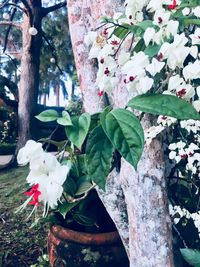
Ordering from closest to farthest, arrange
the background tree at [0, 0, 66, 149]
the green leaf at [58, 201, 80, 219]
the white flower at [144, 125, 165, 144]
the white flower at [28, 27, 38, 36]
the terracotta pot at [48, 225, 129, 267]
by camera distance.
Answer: the white flower at [144, 125, 165, 144] < the green leaf at [58, 201, 80, 219] < the terracotta pot at [48, 225, 129, 267] < the white flower at [28, 27, 38, 36] < the background tree at [0, 0, 66, 149]

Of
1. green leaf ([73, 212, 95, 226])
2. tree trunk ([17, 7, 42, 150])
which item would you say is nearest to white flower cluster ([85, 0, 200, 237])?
green leaf ([73, 212, 95, 226])

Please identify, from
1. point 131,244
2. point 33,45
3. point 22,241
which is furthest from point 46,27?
point 131,244

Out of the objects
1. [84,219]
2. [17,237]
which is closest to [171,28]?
[84,219]

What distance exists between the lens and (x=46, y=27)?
23.7ft

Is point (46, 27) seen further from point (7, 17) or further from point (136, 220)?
point (136, 220)

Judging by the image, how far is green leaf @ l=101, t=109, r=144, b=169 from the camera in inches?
22.9

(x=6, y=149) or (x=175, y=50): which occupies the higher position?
(x=175, y=50)

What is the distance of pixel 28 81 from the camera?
5352mm

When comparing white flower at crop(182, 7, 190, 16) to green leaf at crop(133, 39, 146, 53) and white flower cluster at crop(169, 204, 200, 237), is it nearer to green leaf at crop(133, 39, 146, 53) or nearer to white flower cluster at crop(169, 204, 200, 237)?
green leaf at crop(133, 39, 146, 53)

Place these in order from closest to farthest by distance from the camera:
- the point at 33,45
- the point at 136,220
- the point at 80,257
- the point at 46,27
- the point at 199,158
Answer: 1. the point at 136,220
2. the point at 199,158
3. the point at 80,257
4. the point at 33,45
5. the point at 46,27

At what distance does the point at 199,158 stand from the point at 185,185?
0.40m

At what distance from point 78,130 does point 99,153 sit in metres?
0.07

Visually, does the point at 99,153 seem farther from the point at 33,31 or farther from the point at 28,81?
the point at 28,81

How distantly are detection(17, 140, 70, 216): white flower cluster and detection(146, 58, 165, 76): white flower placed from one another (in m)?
0.24
